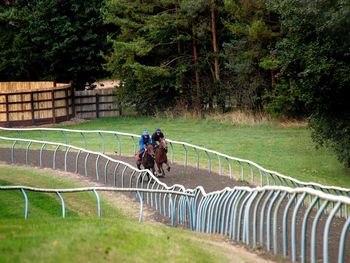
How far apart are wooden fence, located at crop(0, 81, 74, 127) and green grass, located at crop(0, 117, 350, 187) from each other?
1.93 meters

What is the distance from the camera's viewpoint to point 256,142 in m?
33.0

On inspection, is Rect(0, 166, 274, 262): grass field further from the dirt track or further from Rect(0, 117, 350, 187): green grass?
Rect(0, 117, 350, 187): green grass

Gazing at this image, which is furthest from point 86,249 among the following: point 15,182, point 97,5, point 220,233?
point 97,5

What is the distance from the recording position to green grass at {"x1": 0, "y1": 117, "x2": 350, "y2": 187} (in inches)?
1025

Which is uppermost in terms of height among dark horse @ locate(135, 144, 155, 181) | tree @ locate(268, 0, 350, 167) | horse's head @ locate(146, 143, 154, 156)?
tree @ locate(268, 0, 350, 167)

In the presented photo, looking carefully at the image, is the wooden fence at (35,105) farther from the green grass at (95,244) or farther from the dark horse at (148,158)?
the green grass at (95,244)

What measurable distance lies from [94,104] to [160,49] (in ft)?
20.3

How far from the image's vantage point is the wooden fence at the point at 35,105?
1636 inches

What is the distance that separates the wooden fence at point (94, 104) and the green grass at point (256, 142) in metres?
1.89

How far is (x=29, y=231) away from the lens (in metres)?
9.11

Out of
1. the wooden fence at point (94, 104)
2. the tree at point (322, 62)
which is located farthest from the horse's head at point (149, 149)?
the wooden fence at point (94, 104)

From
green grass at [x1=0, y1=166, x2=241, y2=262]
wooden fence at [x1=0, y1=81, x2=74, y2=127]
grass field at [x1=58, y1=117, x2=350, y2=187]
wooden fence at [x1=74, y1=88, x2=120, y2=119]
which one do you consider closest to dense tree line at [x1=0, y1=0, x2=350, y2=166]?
wooden fence at [x1=74, y1=88, x2=120, y2=119]

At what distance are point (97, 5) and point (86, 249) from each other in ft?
138

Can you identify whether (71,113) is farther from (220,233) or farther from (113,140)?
(220,233)
